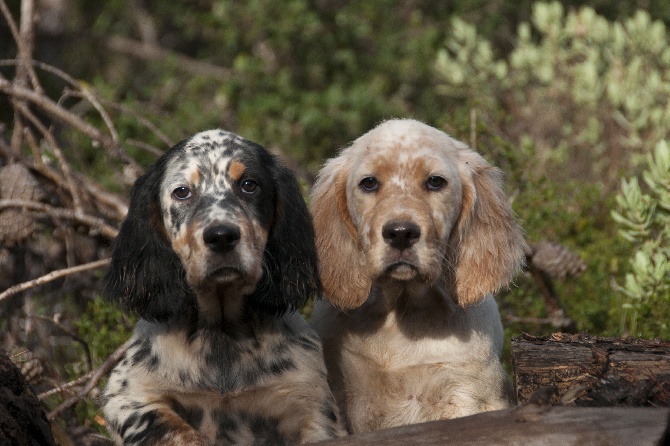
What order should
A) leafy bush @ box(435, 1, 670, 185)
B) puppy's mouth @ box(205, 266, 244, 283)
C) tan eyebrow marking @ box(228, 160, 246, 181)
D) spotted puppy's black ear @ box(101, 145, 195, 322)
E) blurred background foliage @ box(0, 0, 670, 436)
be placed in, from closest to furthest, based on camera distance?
puppy's mouth @ box(205, 266, 244, 283) → spotted puppy's black ear @ box(101, 145, 195, 322) → tan eyebrow marking @ box(228, 160, 246, 181) → blurred background foliage @ box(0, 0, 670, 436) → leafy bush @ box(435, 1, 670, 185)

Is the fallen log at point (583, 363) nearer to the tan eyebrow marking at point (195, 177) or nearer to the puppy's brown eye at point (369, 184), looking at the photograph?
the puppy's brown eye at point (369, 184)

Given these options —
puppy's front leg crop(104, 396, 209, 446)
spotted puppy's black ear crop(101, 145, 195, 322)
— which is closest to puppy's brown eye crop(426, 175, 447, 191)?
spotted puppy's black ear crop(101, 145, 195, 322)

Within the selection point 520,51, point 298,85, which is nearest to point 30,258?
point 520,51

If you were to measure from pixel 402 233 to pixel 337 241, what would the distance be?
594 mm

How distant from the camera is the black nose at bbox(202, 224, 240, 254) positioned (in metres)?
4.41

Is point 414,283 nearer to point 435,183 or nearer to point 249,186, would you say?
point 435,183

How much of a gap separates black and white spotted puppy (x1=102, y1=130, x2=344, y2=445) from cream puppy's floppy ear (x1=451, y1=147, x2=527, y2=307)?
0.71 metres

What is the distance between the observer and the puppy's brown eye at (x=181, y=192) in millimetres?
4777

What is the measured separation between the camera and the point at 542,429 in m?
3.63

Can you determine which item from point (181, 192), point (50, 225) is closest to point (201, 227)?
point (181, 192)

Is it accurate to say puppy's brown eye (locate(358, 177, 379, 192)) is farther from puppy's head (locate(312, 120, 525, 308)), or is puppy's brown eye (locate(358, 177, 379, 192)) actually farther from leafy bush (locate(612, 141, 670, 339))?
leafy bush (locate(612, 141, 670, 339))

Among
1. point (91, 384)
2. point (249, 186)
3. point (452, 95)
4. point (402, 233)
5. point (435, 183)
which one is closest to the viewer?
point (402, 233)

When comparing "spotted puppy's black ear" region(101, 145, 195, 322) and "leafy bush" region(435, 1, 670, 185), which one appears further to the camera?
"leafy bush" region(435, 1, 670, 185)

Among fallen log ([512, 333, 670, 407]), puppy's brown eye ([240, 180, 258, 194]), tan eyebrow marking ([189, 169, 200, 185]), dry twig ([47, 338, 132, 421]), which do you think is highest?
tan eyebrow marking ([189, 169, 200, 185])
